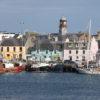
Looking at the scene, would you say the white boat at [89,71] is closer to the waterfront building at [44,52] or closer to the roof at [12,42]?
the roof at [12,42]

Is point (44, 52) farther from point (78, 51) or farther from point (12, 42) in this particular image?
point (12, 42)

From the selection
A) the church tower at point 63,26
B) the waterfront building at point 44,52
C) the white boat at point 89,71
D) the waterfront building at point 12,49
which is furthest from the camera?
the church tower at point 63,26

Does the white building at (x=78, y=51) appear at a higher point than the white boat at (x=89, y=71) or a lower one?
higher

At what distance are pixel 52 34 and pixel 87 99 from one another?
133 m

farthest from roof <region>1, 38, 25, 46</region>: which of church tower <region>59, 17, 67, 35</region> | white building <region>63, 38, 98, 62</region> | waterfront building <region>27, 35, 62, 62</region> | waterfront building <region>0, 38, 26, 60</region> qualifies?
church tower <region>59, 17, 67, 35</region>

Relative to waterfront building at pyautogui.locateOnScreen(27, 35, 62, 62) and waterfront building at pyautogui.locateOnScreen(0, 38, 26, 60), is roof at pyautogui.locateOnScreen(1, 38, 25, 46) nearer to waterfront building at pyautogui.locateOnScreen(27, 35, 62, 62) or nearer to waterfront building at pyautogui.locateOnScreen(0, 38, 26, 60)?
waterfront building at pyautogui.locateOnScreen(0, 38, 26, 60)

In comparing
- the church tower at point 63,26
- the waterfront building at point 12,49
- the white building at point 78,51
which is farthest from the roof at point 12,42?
the church tower at point 63,26

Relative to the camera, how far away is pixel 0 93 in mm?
72688

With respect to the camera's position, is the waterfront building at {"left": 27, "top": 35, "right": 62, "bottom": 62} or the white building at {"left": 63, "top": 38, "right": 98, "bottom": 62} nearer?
the white building at {"left": 63, "top": 38, "right": 98, "bottom": 62}

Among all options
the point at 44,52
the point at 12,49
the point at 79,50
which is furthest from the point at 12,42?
the point at 79,50

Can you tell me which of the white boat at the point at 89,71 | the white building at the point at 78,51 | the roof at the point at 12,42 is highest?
the roof at the point at 12,42

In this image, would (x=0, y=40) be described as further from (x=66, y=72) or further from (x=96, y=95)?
(x=96, y=95)

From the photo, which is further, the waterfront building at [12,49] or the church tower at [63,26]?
the church tower at [63,26]

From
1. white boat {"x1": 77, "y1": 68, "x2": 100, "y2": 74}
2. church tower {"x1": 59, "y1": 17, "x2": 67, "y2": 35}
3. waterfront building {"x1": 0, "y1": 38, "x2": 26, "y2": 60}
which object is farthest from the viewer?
church tower {"x1": 59, "y1": 17, "x2": 67, "y2": 35}
